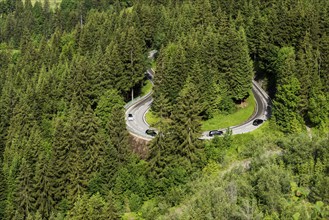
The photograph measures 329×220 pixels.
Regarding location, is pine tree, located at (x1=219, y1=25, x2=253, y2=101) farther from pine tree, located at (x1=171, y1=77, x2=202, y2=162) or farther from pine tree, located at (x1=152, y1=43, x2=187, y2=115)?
pine tree, located at (x1=171, y1=77, x2=202, y2=162)

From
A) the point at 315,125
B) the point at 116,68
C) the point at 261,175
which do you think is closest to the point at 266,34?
the point at 315,125

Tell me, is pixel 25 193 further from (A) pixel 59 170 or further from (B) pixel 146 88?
(B) pixel 146 88

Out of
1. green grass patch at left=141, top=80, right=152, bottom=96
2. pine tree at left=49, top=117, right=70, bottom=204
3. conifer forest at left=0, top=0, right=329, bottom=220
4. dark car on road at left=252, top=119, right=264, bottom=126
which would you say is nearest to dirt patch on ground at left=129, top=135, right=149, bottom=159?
conifer forest at left=0, top=0, right=329, bottom=220

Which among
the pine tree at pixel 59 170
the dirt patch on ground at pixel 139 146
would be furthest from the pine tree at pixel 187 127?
the pine tree at pixel 59 170

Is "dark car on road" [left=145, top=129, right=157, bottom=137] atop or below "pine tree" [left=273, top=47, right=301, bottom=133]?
below

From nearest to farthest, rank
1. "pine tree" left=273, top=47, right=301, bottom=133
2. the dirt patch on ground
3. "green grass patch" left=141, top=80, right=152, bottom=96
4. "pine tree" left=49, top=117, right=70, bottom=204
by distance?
1. "pine tree" left=273, top=47, right=301, bottom=133
2. "pine tree" left=49, top=117, right=70, bottom=204
3. the dirt patch on ground
4. "green grass patch" left=141, top=80, right=152, bottom=96

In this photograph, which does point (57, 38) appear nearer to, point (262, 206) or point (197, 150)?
point (197, 150)

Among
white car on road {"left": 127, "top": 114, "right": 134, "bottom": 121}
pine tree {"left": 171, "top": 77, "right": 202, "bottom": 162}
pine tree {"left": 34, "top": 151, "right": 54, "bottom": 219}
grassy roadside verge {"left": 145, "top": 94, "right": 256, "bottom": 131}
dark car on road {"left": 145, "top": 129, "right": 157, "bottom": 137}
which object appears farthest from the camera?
white car on road {"left": 127, "top": 114, "right": 134, "bottom": 121}
